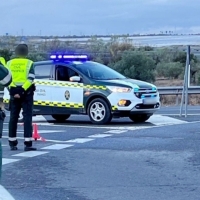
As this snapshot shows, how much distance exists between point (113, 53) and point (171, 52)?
6.17 meters

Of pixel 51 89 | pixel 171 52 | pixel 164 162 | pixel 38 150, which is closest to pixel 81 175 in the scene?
pixel 164 162

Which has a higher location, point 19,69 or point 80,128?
point 19,69

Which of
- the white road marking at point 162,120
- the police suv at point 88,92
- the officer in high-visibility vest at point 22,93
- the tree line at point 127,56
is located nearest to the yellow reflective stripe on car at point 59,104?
the police suv at point 88,92

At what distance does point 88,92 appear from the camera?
17000 mm

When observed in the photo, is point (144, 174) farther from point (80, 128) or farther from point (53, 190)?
point (80, 128)

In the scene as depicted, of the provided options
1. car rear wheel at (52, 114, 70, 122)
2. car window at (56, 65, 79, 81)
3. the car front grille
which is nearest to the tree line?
car rear wheel at (52, 114, 70, 122)

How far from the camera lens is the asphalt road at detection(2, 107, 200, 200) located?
344 inches

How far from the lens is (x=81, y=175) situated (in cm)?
990

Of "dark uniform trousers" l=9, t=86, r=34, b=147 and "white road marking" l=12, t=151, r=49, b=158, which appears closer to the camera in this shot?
"white road marking" l=12, t=151, r=49, b=158

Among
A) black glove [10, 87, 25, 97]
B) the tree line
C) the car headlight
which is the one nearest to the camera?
black glove [10, 87, 25, 97]

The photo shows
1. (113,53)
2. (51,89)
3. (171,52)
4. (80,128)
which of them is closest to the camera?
(80,128)

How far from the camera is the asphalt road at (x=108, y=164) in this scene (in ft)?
28.7

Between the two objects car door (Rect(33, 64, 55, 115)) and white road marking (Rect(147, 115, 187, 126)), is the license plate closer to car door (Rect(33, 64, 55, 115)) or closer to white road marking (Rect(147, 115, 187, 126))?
white road marking (Rect(147, 115, 187, 126))

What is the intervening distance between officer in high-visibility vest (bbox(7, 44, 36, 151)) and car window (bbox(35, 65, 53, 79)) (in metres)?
5.33
